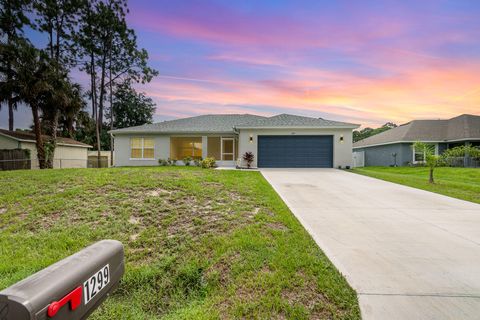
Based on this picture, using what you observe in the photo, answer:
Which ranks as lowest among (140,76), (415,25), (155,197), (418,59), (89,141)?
(155,197)

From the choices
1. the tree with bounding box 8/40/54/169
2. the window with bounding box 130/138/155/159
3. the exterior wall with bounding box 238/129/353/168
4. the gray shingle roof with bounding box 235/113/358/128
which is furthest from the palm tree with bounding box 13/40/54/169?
the exterior wall with bounding box 238/129/353/168

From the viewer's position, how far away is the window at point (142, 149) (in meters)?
18.1

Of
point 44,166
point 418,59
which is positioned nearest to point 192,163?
point 44,166

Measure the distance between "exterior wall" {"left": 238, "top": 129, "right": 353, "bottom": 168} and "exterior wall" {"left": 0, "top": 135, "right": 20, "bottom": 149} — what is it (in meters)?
16.0

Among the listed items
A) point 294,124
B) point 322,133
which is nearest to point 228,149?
point 294,124

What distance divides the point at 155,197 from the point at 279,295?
14.3ft

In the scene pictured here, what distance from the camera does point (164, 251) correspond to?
3.72 meters

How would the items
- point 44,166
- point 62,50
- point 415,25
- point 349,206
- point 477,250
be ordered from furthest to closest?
point 62,50, point 44,166, point 415,25, point 349,206, point 477,250

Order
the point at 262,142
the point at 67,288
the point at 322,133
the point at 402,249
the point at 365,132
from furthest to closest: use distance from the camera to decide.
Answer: the point at 365,132, the point at 262,142, the point at 322,133, the point at 402,249, the point at 67,288

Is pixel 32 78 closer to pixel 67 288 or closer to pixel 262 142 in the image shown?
pixel 262 142

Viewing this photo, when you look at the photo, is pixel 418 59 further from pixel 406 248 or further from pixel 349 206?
pixel 406 248

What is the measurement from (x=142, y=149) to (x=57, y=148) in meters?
7.48

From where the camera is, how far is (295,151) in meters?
15.6

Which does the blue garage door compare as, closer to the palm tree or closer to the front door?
the front door
